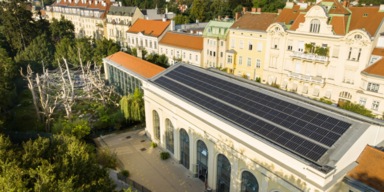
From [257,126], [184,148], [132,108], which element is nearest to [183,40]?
[132,108]

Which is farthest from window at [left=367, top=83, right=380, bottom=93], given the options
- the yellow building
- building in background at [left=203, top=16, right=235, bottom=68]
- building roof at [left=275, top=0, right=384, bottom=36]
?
building in background at [left=203, top=16, right=235, bottom=68]

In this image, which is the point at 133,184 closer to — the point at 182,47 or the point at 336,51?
the point at 336,51

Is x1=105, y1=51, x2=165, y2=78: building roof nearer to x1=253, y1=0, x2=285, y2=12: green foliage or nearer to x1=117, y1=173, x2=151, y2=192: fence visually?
x1=117, y1=173, x2=151, y2=192: fence

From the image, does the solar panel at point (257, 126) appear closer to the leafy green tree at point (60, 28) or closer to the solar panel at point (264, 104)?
the solar panel at point (264, 104)

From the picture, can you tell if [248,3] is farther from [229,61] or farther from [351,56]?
[351,56]

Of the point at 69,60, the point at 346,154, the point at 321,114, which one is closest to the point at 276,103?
the point at 321,114
